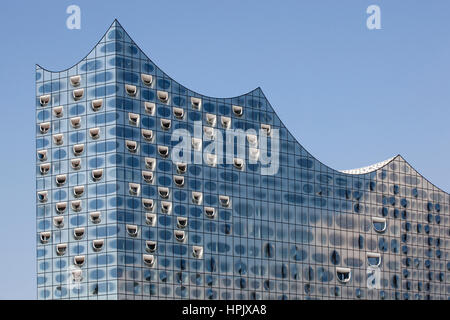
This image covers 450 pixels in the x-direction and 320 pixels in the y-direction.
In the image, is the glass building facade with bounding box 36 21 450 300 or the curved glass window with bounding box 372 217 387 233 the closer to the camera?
the glass building facade with bounding box 36 21 450 300

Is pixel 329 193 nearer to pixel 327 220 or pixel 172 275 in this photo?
pixel 327 220

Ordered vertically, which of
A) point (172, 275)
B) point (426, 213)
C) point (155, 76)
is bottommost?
point (172, 275)

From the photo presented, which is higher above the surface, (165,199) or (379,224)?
(165,199)

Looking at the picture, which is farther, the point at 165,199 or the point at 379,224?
the point at 379,224

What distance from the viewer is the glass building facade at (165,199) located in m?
113

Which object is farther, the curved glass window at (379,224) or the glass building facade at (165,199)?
the curved glass window at (379,224)

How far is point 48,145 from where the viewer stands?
387ft

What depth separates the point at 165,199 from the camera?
116m

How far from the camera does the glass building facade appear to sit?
11331 centimetres
